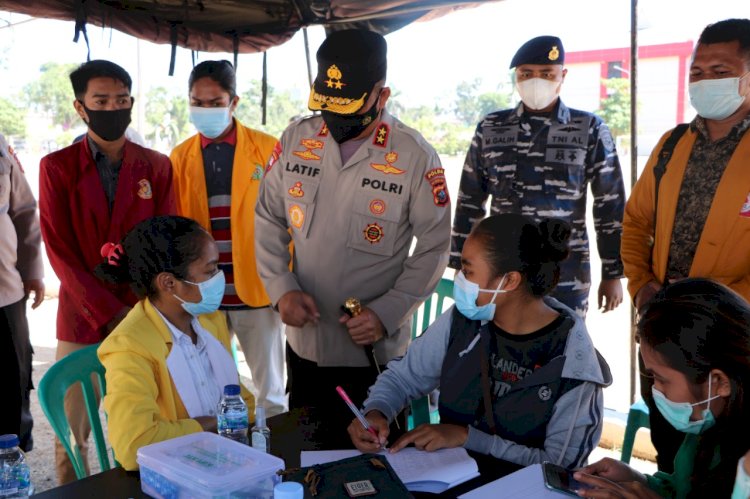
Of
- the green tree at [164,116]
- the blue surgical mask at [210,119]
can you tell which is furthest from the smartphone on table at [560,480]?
the green tree at [164,116]

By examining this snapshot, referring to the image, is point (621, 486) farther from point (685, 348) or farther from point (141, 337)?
point (141, 337)

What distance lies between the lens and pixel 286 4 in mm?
3803

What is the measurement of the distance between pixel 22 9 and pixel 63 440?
2.21m

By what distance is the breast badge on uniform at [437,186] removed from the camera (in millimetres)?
2350

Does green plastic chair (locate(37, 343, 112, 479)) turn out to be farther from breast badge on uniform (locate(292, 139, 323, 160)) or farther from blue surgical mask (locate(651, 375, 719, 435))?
blue surgical mask (locate(651, 375, 719, 435))

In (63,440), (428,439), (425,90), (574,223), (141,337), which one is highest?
(425,90)

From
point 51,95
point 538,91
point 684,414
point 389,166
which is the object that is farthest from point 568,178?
point 51,95

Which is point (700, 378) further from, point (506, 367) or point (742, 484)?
point (506, 367)

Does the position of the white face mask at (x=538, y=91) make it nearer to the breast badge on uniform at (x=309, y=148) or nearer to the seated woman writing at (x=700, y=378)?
the breast badge on uniform at (x=309, y=148)

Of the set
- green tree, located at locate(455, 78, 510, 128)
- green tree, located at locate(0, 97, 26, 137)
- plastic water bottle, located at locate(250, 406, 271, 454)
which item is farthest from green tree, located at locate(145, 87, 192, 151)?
plastic water bottle, located at locate(250, 406, 271, 454)

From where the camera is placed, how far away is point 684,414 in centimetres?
143

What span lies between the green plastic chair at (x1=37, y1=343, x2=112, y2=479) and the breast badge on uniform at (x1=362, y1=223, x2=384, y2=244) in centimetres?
92

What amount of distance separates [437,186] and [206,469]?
135cm

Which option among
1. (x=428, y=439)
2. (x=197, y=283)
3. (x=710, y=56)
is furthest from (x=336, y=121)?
(x=710, y=56)
